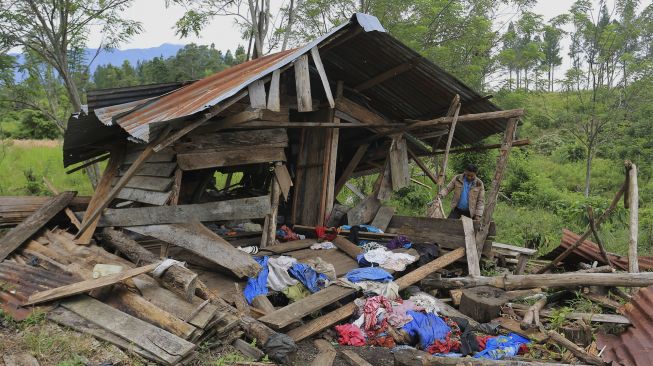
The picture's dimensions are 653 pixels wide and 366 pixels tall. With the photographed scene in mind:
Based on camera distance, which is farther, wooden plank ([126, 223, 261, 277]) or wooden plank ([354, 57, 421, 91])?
wooden plank ([354, 57, 421, 91])

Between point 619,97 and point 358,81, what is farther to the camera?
point 619,97

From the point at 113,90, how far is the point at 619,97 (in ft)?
56.1

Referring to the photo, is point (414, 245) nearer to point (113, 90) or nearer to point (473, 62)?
point (113, 90)

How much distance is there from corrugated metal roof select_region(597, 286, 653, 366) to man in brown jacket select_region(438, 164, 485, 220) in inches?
121

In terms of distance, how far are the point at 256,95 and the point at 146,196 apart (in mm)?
2675

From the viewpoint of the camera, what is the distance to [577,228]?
13.6 meters

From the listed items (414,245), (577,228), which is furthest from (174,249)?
(577,228)

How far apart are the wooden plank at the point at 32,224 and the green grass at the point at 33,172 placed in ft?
27.2

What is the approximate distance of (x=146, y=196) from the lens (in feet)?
24.3

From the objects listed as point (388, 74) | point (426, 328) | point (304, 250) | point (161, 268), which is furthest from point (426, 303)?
point (388, 74)

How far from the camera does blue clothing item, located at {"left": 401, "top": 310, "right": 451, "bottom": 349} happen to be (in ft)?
18.0

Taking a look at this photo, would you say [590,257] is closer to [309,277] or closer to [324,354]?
[309,277]

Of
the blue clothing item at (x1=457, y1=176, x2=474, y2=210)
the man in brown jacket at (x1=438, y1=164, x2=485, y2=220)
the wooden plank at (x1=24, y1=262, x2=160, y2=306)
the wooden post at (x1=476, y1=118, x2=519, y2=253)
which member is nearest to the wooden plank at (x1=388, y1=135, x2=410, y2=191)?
the man in brown jacket at (x1=438, y1=164, x2=485, y2=220)

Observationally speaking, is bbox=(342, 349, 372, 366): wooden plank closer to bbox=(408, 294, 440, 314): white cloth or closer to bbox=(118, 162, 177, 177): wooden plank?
bbox=(408, 294, 440, 314): white cloth
